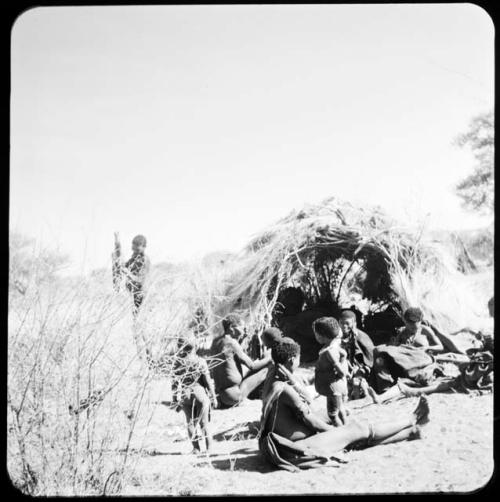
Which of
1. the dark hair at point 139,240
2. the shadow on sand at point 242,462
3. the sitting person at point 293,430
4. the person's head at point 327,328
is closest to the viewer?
the sitting person at point 293,430

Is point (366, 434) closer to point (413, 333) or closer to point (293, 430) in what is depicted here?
point (293, 430)

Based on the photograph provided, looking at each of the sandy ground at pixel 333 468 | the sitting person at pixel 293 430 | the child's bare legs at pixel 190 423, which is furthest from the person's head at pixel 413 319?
the child's bare legs at pixel 190 423

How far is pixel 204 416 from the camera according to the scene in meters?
4.44

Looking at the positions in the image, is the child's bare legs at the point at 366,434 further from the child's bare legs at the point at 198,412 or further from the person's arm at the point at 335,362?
the child's bare legs at the point at 198,412

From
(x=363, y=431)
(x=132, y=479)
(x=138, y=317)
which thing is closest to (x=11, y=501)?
(x=132, y=479)

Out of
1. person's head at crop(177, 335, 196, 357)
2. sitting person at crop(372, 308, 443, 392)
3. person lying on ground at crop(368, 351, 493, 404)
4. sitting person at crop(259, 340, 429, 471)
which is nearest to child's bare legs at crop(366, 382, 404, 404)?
person lying on ground at crop(368, 351, 493, 404)

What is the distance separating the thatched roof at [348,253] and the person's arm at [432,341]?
52 cm

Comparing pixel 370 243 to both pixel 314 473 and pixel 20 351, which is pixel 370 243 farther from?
pixel 20 351

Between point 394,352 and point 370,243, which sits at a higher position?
point 370,243

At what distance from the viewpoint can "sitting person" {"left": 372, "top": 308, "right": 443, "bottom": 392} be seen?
570cm

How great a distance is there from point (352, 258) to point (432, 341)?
227 centimetres

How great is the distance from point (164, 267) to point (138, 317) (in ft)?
1.52

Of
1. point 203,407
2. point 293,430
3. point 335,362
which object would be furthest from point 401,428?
point 203,407

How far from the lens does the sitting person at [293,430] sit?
3.92 m
